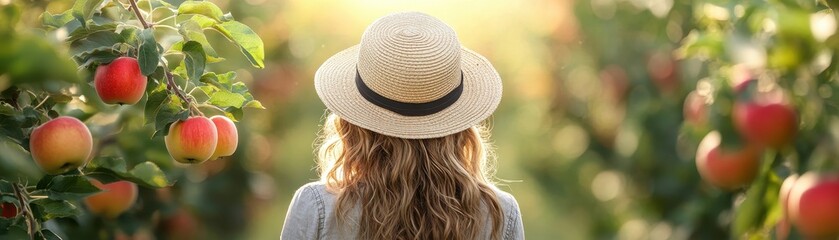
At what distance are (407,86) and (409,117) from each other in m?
0.05

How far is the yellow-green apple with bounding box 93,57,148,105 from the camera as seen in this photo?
6.58 feet

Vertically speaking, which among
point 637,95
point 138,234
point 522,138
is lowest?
point 522,138

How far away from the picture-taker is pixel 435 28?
7.11 feet

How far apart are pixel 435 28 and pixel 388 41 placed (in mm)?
102

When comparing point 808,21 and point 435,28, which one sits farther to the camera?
point 435,28

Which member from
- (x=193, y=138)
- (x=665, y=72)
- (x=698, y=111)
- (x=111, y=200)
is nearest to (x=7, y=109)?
(x=193, y=138)

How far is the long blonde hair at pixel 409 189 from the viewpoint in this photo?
2.06 m

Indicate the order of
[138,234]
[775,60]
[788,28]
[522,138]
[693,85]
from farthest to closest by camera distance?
1. [522,138]
2. [138,234]
3. [693,85]
4. [775,60]
5. [788,28]

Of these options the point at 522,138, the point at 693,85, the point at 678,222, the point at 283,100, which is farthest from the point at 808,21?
the point at 522,138

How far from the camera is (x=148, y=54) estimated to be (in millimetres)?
1951

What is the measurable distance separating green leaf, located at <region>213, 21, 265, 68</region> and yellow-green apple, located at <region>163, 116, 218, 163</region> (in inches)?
5.5

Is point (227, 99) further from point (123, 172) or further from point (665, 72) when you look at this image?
point (665, 72)

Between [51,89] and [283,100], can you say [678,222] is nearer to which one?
[51,89]

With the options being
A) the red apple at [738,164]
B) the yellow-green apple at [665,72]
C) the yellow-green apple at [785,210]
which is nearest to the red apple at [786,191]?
the yellow-green apple at [785,210]
